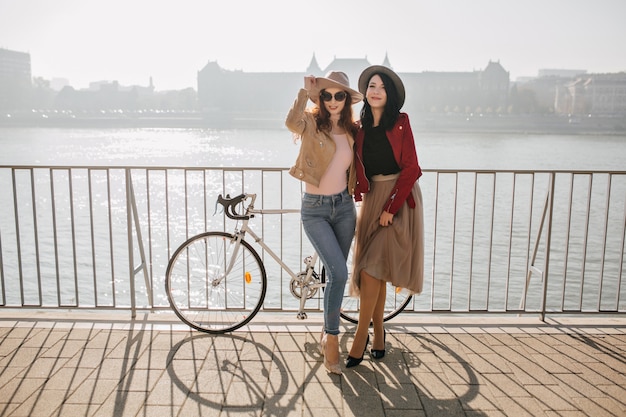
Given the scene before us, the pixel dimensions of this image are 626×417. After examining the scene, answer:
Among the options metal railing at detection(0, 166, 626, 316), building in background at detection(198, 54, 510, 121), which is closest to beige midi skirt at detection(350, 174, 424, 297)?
metal railing at detection(0, 166, 626, 316)

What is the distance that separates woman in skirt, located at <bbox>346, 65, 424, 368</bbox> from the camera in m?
2.80

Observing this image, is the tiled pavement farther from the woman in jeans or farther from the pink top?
→ the pink top

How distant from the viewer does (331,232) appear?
2852 mm

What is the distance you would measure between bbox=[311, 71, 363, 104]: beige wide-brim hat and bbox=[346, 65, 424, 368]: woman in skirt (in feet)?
0.22

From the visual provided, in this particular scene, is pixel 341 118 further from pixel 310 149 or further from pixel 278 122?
pixel 278 122

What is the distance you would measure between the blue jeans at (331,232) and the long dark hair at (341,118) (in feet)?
1.07

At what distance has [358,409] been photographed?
252 cm

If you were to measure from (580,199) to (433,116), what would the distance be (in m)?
63.2

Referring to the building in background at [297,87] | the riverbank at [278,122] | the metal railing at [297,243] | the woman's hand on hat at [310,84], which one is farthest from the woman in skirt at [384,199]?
the building in background at [297,87]

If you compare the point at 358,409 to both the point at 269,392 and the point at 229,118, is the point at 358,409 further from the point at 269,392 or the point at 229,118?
the point at 229,118

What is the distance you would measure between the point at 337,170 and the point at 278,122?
78.1 m

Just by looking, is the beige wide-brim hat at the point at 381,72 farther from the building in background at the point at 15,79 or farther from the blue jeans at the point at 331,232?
the building in background at the point at 15,79

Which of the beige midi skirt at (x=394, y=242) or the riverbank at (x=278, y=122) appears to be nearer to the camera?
the beige midi skirt at (x=394, y=242)

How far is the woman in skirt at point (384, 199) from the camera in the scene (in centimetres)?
280
